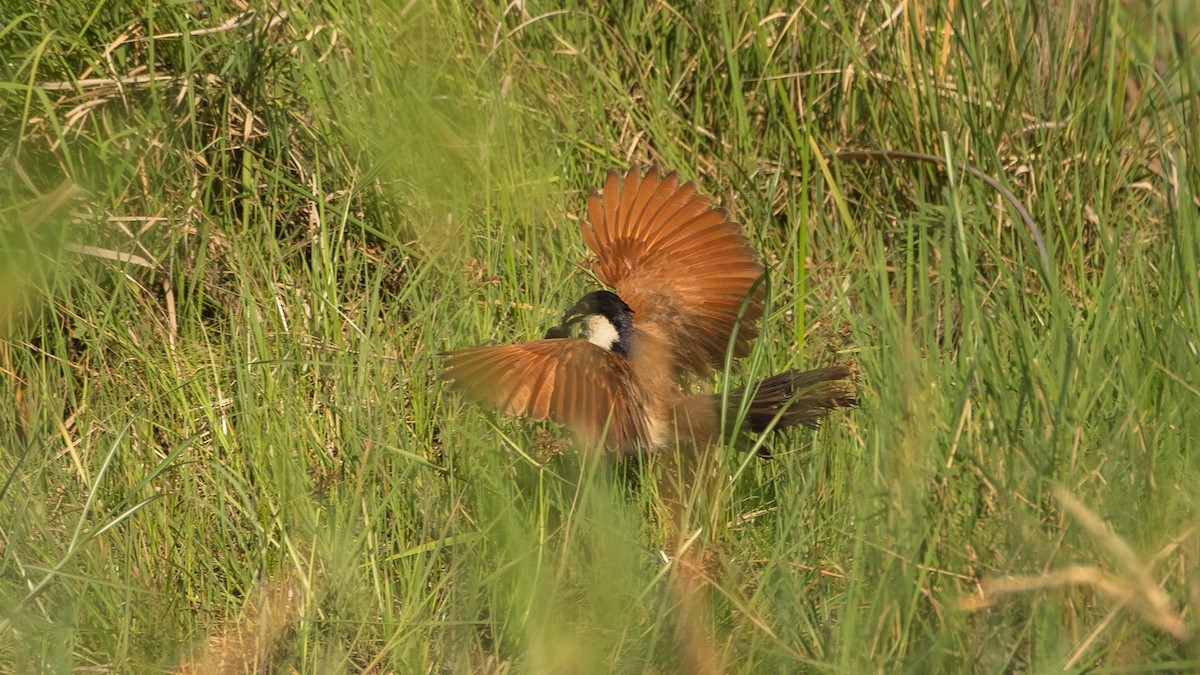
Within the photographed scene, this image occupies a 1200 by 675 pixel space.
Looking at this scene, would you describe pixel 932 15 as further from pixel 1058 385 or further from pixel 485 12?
pixel 1058 385

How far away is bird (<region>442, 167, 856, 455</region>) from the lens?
2.92 meters

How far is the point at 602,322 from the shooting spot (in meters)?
3.41

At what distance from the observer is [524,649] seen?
2461 millimetres

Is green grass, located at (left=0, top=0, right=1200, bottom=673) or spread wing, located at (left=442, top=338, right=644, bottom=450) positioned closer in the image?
green grass, located at (left=0, top=0, right=1200, bottom=673)

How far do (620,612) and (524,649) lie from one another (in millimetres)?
302

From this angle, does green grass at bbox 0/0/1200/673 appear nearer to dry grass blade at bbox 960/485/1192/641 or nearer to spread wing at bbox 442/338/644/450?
dry grass blade at bbox 960/485/1192/641

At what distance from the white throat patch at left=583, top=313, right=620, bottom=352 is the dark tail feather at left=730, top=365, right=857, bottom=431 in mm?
454

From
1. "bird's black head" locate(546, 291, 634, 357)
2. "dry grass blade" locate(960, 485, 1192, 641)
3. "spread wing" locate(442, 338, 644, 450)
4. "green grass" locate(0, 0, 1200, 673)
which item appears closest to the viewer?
"dry grass blade" locate(960, 485, 1192, 641)

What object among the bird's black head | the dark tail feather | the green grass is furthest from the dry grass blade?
the bird's black head

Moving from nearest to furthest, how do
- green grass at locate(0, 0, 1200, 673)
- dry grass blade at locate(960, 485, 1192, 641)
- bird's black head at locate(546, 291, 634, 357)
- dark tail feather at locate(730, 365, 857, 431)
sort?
dry grass blade at locate(960, 485, 1192, 641) < green grass at locate(0, 0, 1200, 673) < dark tail feather at locate(730, 365, 857, 431) < bird's black head at locate(546, 291, 634, 357)

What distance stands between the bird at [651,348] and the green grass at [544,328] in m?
0.13

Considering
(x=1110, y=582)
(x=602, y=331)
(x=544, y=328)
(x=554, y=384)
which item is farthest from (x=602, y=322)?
(x=1110, y=582)

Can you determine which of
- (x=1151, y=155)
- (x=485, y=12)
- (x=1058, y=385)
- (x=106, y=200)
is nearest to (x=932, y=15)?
(x=1151, y=155)

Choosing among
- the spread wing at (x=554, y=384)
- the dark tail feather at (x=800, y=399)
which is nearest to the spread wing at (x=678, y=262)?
the dark tail feather at (x=800, y=399)
